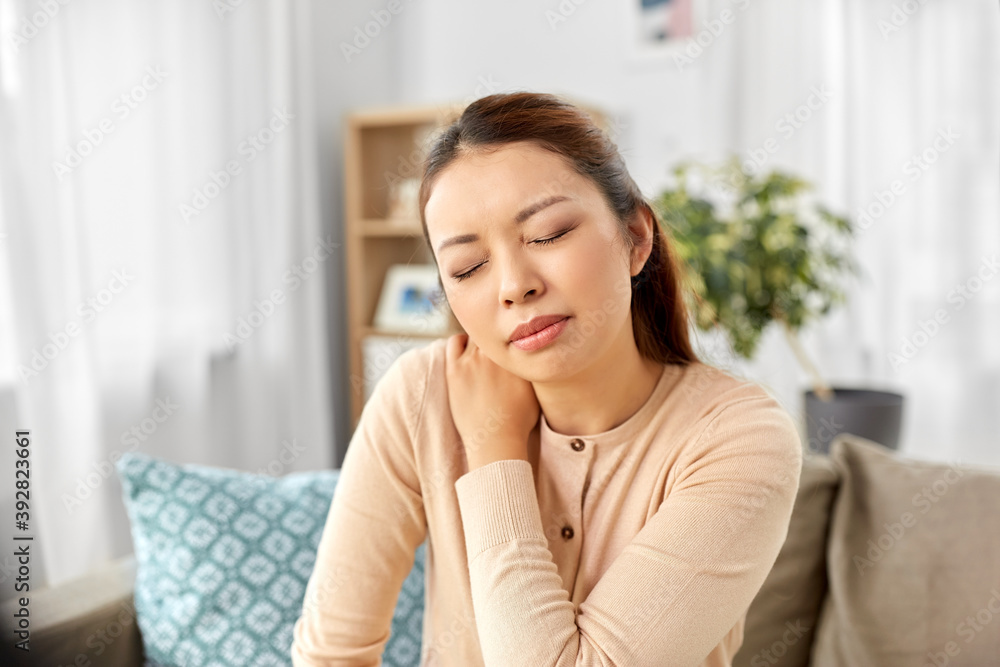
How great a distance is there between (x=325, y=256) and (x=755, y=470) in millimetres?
2921

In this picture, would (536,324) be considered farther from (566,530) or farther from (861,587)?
(861,587)

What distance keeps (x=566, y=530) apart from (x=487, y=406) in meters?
0.19

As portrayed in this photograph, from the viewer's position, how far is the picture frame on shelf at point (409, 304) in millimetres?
3426

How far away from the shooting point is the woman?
0.88m

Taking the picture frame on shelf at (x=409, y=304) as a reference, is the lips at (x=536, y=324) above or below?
above

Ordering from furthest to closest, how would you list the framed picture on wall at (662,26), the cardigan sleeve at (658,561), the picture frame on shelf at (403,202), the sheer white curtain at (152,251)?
the picture frame on shelf at (403,202) → the framed picture on wall at (662,26) → the sheer white curtain at (152,251) → the cardigan sleeve at (658,561)

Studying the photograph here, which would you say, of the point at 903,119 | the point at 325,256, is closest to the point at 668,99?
the point at 903,119

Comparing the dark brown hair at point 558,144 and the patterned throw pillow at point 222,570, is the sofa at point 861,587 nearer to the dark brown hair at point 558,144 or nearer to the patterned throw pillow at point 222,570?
the patterned throw pillow at point 222,570

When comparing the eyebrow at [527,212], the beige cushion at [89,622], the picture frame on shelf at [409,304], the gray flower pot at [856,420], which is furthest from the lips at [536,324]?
the picture frame on shelf at [409,304]

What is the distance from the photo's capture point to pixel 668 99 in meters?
3.34

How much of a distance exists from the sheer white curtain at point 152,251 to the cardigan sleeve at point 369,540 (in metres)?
1.65

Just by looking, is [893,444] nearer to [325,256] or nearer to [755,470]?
[755,470]

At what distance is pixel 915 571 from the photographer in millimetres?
1381

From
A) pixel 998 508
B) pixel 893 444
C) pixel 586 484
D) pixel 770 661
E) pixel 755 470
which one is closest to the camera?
pixel 755 470
